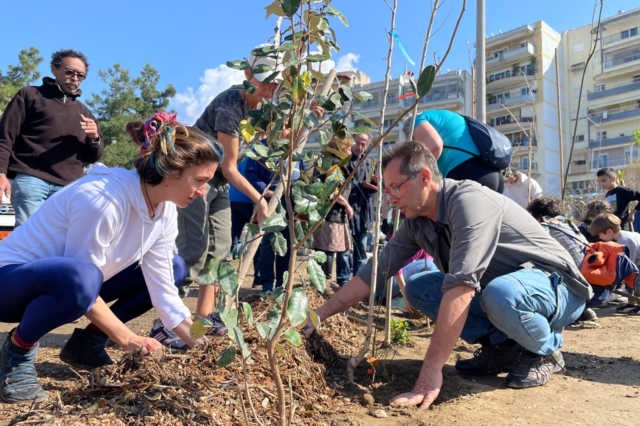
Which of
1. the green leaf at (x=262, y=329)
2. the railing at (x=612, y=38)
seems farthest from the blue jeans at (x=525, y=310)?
the railing at (x=612, y=38)

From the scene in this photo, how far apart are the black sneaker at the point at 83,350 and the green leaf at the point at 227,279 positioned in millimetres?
1218

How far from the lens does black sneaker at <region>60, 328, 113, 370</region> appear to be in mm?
2133

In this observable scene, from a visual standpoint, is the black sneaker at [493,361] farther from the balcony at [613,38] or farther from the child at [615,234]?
the balcony at [613,38]

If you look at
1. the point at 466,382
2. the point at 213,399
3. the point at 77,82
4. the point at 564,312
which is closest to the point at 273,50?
the point at 213,399

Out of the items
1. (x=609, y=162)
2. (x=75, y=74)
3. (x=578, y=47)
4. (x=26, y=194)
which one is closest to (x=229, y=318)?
(x=26, y=194)

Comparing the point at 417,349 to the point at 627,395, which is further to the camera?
the point at 417,349

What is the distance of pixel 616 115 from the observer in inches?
1489

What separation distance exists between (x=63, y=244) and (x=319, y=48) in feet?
3.94

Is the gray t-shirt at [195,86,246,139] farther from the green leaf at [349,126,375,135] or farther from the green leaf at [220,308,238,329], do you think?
the green leaf at [220,308,238,329]

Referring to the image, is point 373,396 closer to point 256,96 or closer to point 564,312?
point 564,312

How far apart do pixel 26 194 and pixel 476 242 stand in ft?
8.71

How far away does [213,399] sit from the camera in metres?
1.64

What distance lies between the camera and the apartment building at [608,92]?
3722 centimetres

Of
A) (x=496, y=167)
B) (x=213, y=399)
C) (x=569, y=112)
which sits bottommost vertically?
(x=213, y=399)
